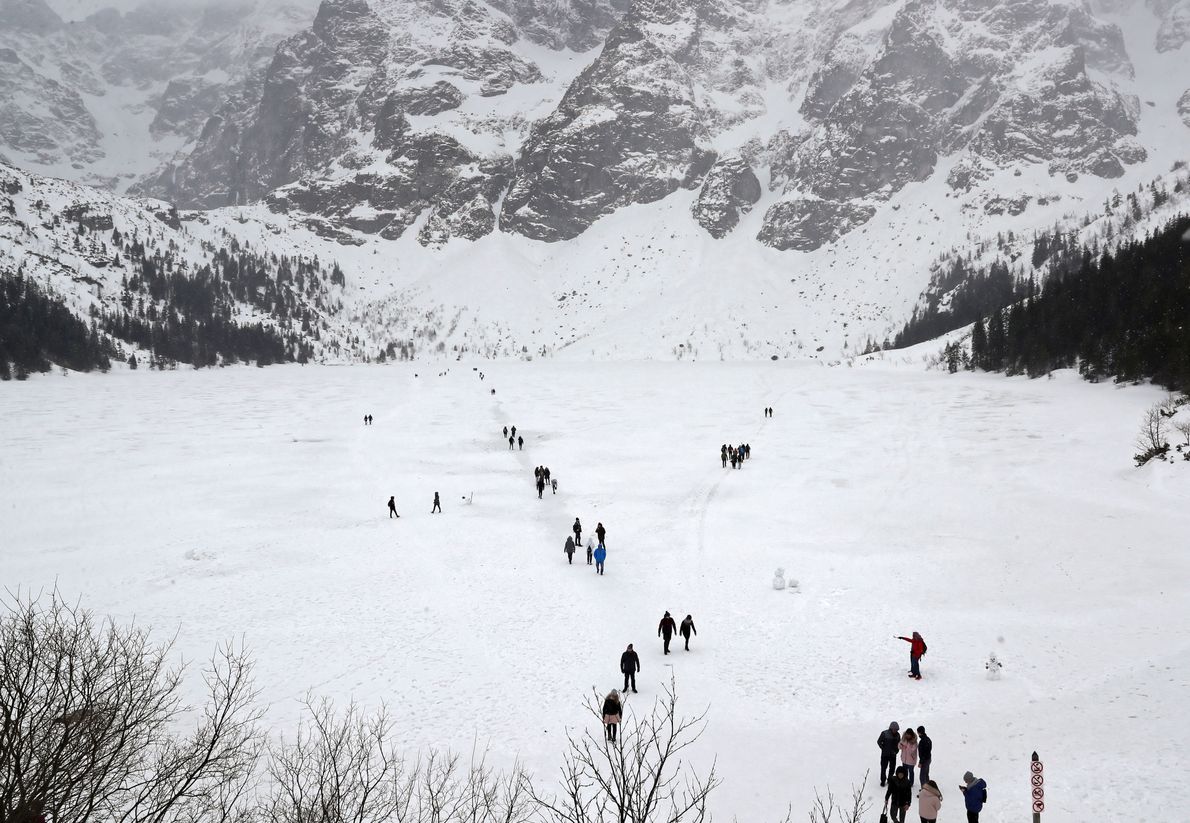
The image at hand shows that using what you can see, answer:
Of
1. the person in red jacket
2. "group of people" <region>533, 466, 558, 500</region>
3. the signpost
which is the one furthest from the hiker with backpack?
"group of people" <region>533, 466, 558, 500</region>

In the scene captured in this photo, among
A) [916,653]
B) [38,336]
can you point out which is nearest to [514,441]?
[916,653]

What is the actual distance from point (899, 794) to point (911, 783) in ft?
1.40

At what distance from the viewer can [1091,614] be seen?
1941 centimetres

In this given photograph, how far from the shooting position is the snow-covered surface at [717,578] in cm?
1435

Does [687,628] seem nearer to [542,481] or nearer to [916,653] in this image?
[916,653]

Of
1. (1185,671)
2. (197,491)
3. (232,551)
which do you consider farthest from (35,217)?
(1185,671)

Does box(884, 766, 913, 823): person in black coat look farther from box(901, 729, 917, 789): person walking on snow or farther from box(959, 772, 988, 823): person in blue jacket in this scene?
box(959, 772, 988, 823): person in blue jacket

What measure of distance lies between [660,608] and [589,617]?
233cm

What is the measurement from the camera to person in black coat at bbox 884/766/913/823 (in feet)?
36.3

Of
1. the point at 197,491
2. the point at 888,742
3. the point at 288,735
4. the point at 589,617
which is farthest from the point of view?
the point at 197,491

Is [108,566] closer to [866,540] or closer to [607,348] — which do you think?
[866,540]

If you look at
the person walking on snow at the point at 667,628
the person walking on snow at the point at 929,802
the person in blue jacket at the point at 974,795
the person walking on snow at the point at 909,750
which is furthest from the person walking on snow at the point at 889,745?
the person walking on snow at the point at 667,628

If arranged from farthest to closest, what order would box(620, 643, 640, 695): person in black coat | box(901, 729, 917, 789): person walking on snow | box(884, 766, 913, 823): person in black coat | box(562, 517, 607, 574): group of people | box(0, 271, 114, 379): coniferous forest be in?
1. box(0, 271, 114, 379): coniferous forest
2. box(562, 517, 607, 574): group of people
3. box(620, 643, 640, 695): person in black coat
4. box(901, 729, 917, 789): person walking on snow
5. box(884, 766, 913, 823): person in black coat

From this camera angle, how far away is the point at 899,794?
1109cm
